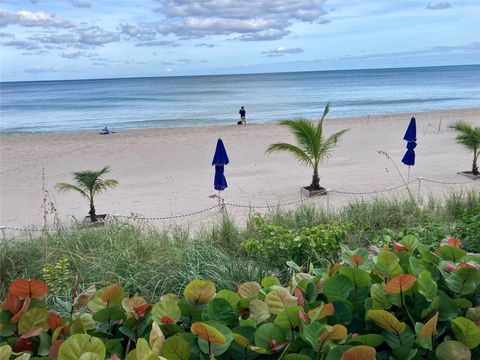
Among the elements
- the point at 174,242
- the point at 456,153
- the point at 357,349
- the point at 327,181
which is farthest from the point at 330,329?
the point at 456,153

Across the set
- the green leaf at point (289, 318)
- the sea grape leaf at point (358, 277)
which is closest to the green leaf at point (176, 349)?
the green leaf at point (289, 318)

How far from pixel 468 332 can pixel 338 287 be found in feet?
1.54

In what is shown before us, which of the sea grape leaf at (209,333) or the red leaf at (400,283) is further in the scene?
the red leaf at (400,283)

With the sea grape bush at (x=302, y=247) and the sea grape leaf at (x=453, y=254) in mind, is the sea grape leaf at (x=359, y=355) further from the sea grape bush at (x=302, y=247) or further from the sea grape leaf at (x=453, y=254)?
the sea grape bush at (x=302, y=247)

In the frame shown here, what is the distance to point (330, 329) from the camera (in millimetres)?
1557

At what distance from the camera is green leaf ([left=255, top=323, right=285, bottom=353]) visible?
5.32 ft

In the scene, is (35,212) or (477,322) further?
(35,212)

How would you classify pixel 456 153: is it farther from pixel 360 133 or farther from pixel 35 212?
pixel 35 212

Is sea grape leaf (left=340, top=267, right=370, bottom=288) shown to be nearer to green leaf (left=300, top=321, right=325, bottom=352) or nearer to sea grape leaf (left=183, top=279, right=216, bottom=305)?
green leaf (left=300, top=321, right=325, bottom=352)

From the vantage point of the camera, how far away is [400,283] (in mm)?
1766

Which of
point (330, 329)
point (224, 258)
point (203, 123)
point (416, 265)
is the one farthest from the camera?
point (203, 123)

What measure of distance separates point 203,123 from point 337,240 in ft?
104

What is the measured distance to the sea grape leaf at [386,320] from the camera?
5.40ft

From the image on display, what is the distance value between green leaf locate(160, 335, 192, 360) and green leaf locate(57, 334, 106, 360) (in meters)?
0.19
